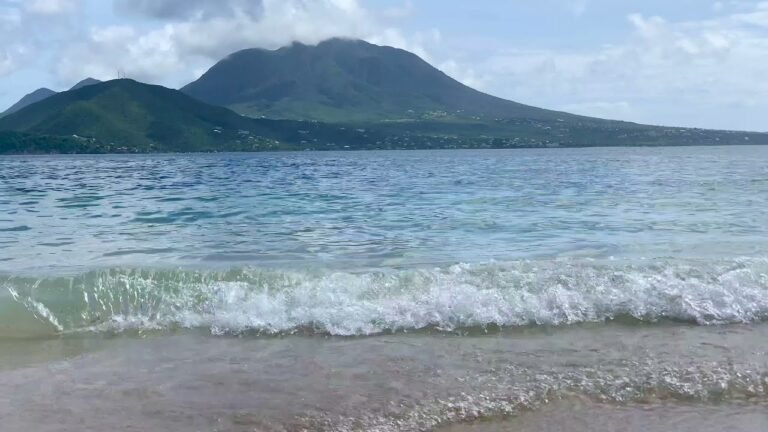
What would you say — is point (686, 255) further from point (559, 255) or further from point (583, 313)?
point (583, 313)

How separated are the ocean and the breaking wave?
0.16ft

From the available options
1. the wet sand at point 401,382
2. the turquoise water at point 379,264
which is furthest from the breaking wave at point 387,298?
the wet sand at point 401,382

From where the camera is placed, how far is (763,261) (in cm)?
1537

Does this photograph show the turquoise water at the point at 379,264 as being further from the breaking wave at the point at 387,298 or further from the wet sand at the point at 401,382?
the wet sand at the point at 401,382

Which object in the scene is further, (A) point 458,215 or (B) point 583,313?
(A) point 458,215

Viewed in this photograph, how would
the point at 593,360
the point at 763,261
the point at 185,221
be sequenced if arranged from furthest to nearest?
the point at 185,221, the point at 763,261, the point at 593,360

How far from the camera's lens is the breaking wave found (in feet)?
40.0

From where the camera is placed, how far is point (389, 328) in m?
11.8

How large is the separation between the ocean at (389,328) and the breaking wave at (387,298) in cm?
5

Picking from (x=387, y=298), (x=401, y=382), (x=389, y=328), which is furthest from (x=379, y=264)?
(x=401, y=382)

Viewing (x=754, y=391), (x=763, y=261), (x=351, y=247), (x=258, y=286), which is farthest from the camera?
(x=351, y=247)

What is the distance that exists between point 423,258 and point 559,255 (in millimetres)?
3048

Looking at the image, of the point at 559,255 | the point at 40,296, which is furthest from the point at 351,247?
the point at 40,296

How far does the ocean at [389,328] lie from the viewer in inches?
326
